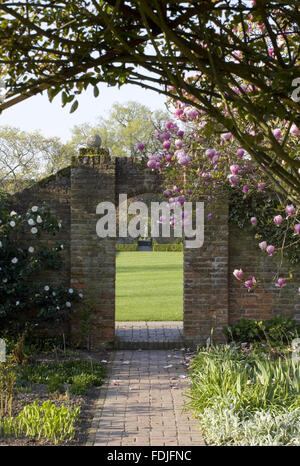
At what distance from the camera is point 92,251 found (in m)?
8.37

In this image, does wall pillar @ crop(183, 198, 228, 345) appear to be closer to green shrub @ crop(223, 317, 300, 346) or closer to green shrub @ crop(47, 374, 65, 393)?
green shrub @ crop(223, 317, 300, 346)

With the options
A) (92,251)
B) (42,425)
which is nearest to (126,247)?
(92,251)

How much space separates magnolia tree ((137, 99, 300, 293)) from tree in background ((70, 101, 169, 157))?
2954cm

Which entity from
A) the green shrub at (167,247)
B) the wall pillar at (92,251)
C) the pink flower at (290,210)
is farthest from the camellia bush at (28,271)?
the green shrub at (167,247)

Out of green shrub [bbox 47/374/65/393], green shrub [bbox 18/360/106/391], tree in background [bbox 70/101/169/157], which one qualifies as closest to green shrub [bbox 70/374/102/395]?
green shrub [bbox 18/360/106/391]

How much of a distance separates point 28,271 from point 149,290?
282 inches

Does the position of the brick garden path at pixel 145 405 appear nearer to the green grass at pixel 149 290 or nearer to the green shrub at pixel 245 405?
the green shrub at pixel 245 405

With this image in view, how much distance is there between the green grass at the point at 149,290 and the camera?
37.1ft

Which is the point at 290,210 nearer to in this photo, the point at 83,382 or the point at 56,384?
the point at 83,382

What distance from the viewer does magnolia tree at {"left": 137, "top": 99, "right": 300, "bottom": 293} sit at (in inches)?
281

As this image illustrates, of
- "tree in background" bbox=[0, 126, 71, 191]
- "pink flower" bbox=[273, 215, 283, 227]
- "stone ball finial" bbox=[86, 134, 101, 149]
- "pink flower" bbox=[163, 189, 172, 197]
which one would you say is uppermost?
"tree in background" bbox=[0, 126, 71, 191]

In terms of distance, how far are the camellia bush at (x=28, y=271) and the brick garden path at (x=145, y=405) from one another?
1143 mm
